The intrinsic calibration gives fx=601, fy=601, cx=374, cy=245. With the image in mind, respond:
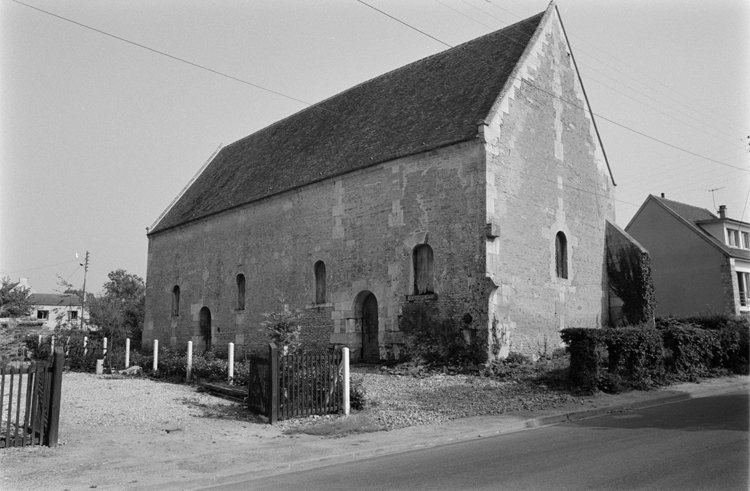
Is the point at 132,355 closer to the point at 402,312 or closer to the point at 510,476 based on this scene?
the point at 402,312

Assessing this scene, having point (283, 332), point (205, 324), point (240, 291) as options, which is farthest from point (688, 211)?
point (283, 332)

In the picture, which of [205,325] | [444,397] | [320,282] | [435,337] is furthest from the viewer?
[205,325]

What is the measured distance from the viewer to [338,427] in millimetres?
10500

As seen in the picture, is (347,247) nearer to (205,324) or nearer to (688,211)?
(205,324)

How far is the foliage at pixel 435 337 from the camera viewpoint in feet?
54.1

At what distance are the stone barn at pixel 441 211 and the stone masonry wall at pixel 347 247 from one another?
0.18 ft

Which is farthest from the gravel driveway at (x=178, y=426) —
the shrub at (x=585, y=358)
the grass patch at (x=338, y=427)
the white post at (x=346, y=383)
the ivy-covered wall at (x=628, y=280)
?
the ivy-covered wall at (x=628, y=280)

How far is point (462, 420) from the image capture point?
11250 mm

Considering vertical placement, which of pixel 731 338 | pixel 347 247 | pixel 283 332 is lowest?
pixel 731 338

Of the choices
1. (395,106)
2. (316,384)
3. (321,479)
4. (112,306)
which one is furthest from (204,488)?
(112,306)

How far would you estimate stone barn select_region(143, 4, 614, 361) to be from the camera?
17.3m

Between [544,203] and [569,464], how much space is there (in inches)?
508

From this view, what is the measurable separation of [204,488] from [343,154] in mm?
15593

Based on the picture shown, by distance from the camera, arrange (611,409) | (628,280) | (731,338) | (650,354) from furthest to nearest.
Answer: (628,280)
(731,338)
(650,354)
(611,409)
